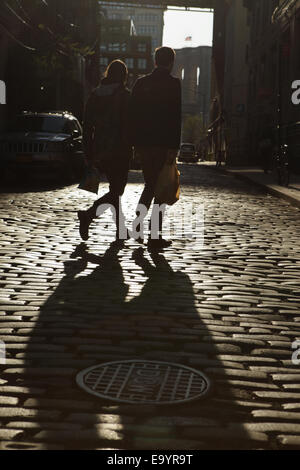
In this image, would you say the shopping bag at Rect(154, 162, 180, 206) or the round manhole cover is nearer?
the round manhole cover

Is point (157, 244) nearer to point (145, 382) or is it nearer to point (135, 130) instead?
point (135, 130)

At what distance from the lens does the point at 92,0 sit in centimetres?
5384

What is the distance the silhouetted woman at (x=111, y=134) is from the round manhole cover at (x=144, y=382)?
451 cm

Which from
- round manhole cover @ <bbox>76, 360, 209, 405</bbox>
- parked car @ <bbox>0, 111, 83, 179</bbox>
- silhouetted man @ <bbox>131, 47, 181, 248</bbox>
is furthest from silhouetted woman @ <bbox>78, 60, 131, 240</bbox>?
parked car @ <bbox>0, 111, 83, 179</bbox>

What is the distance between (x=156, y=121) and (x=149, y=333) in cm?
388

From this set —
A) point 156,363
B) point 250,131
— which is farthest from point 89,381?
point 250,131

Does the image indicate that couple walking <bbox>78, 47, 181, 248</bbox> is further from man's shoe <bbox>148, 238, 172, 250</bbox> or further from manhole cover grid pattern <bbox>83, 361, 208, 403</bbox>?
manhole cover grid pattern <bbox>83, 361, 208, 403</bbox>

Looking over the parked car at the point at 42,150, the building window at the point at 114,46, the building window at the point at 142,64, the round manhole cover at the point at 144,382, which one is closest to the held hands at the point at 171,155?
the round manhole cover at the point at 144,382

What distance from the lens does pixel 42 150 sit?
17922 millimetres

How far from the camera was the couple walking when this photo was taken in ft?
26.3

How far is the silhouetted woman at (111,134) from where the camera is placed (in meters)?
8.32

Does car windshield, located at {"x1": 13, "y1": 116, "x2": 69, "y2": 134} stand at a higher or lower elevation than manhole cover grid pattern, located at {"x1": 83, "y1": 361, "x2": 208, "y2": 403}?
higher

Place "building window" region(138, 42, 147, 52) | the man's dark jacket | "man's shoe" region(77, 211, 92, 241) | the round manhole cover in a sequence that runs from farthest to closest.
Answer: "building window" region(138, 42, 147, 52), "man's shoe" region(77, 211, 92, 241), the man's dark jacket, the round manhole cover

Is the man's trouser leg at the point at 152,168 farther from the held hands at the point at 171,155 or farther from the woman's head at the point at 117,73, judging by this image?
the woman's head at the point at 117,73
